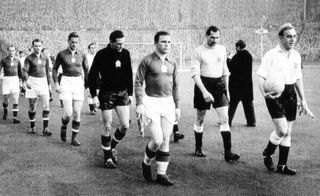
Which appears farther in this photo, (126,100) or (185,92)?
(185,92)

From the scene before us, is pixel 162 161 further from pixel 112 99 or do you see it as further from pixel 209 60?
pixel 209 60

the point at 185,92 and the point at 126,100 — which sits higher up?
the point at 126,100

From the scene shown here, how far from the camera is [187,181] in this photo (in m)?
5.88

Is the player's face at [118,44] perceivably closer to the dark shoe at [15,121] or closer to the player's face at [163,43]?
the player's face at [163,43]

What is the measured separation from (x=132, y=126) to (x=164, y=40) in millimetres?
5378

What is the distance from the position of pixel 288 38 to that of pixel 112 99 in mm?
2712

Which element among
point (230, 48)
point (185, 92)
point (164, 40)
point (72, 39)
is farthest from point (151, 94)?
point (230, 48)

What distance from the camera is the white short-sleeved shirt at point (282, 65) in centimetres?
607

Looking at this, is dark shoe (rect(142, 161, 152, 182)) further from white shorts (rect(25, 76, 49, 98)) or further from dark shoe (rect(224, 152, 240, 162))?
white shorts (rect(25, 76, 49, 98))

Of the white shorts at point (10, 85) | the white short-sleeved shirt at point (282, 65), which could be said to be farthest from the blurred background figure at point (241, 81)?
the white shorts at point (10, 85)

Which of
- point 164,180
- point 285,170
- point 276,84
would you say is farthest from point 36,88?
point 285,170

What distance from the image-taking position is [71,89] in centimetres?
866

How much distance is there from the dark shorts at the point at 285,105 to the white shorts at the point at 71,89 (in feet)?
13.2

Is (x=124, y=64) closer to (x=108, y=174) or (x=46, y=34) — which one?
(x=108, y=174)
